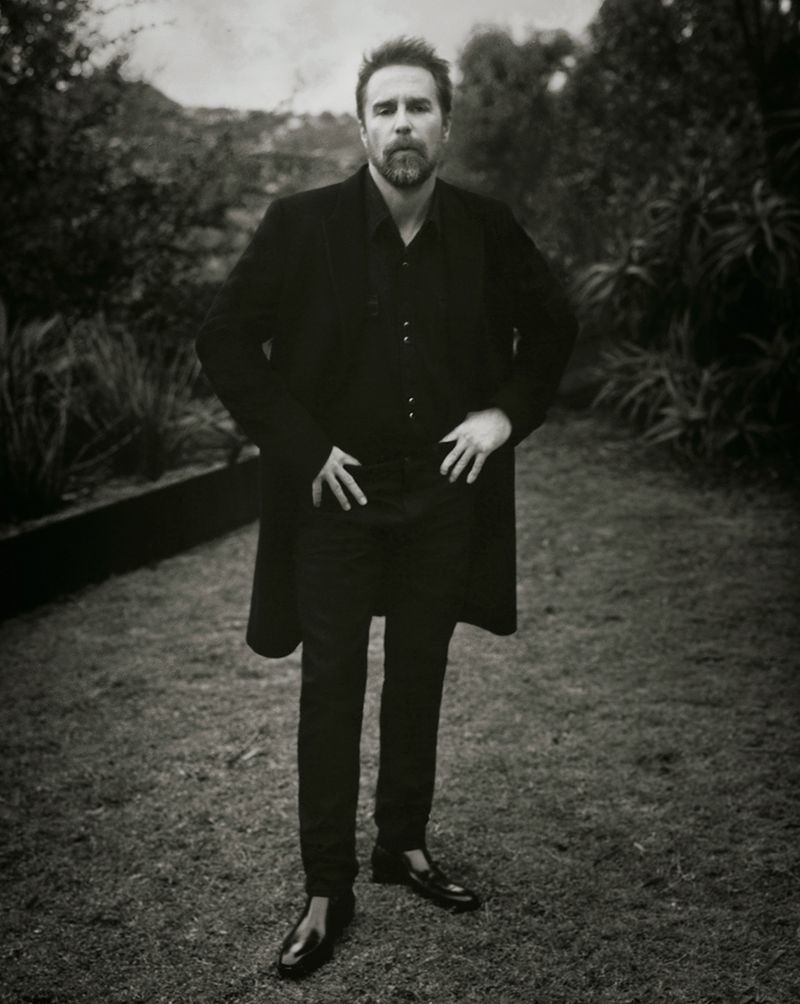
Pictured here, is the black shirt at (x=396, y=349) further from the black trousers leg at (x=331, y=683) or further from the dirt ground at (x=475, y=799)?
the dirt ground at (x=475, y=799)

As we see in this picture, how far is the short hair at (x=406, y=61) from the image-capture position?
2283mm

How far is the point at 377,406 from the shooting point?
233cm

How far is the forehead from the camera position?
7.36ft

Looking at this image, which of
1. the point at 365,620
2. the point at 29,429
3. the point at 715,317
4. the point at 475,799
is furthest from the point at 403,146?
the point at 715,317

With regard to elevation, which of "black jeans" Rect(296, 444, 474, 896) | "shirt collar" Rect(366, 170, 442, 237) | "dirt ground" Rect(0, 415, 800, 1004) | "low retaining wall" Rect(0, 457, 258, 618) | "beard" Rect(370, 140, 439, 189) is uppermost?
"beard" Rect(370, 140, 439, 189)

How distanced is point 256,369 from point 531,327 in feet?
2.27

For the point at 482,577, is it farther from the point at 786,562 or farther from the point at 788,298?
the point at 788,298

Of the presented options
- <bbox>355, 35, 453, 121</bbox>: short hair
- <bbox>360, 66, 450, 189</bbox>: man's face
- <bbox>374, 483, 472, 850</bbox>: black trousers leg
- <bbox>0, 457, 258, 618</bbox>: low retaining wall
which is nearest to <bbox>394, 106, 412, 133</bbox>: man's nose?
<bbox>360, 66, 450, 189</bbox>: man's face

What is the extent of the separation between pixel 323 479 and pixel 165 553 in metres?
3.49

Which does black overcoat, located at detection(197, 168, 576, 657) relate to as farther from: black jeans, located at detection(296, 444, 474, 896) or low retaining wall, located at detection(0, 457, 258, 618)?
low retaining wall, located at detection(0, 457, 258, 618)

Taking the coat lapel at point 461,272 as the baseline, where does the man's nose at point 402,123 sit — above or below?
above

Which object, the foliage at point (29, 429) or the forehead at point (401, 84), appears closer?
the forehead at point (401, 84)

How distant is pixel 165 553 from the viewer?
5.57 meters

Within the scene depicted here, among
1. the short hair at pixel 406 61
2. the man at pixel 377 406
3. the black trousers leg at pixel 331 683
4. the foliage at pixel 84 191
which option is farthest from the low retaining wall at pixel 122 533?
the short hair at pixel 406 61
